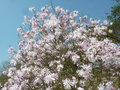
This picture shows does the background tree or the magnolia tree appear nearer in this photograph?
the magnolia tree

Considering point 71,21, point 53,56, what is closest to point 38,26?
point 71,21

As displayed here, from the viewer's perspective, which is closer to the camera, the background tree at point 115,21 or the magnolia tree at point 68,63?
the magnolia tree at point 68,63

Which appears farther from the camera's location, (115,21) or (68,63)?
(115,21)

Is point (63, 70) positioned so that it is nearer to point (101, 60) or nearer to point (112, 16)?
point (101, 60)

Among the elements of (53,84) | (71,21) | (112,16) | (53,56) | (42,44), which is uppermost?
(112,16)

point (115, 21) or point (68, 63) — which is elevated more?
point (115, 21)

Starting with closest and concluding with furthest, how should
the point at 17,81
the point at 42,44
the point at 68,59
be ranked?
the point at 17,81 < the point at 68,59 < the point at 42,44

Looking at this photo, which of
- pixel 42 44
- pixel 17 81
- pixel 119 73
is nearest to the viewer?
pixel 17 81

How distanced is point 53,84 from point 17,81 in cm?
70

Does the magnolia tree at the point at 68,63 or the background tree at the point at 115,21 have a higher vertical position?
the background tree at the point at 115,21

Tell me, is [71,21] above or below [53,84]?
above

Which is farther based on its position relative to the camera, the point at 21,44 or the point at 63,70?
the point at 21,44

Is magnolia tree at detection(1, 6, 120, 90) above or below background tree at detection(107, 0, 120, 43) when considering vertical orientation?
below

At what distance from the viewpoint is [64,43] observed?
20.1 feet
